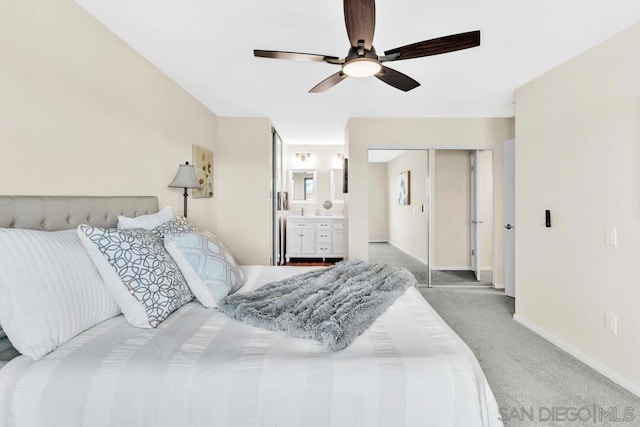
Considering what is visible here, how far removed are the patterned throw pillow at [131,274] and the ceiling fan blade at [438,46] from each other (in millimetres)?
1737

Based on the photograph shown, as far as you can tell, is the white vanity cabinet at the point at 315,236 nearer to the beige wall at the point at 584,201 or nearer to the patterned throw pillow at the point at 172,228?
the beige wall at the point at 584,201

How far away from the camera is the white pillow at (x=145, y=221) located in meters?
1.83

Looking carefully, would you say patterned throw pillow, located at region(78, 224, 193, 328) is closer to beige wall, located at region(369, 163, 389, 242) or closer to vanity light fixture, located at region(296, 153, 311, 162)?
beige wall, located at region(369, 163, 389, 242)

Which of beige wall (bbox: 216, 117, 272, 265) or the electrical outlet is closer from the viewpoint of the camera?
the electrical outlet

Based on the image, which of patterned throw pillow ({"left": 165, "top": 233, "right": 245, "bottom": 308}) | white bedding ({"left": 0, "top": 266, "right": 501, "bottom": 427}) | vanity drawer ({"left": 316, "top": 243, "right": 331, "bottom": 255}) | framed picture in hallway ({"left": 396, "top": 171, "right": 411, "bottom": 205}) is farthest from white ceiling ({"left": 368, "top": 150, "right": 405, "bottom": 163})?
white bedding ({"left": 0, "top": 266, "right": 501, "bottom": 427})

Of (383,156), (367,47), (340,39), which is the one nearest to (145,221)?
(367,47)

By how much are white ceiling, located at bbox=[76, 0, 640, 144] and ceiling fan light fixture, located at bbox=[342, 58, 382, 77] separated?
0.37 metres

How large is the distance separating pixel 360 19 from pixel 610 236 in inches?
90.1

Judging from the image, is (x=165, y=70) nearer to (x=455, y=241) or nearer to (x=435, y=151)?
(x=435, y=151)

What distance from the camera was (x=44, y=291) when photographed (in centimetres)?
113

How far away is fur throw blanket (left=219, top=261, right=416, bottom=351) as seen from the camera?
1277mm

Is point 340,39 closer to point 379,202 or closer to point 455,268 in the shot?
point 379,202

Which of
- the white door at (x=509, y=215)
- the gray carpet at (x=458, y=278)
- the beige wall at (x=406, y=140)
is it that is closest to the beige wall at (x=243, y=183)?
the beige wall at (x=406, y=140)

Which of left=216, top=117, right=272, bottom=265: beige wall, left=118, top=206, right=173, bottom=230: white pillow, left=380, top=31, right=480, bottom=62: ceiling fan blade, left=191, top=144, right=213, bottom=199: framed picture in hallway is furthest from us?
left=216, top=117, right=272, bottom=265: beige wall
